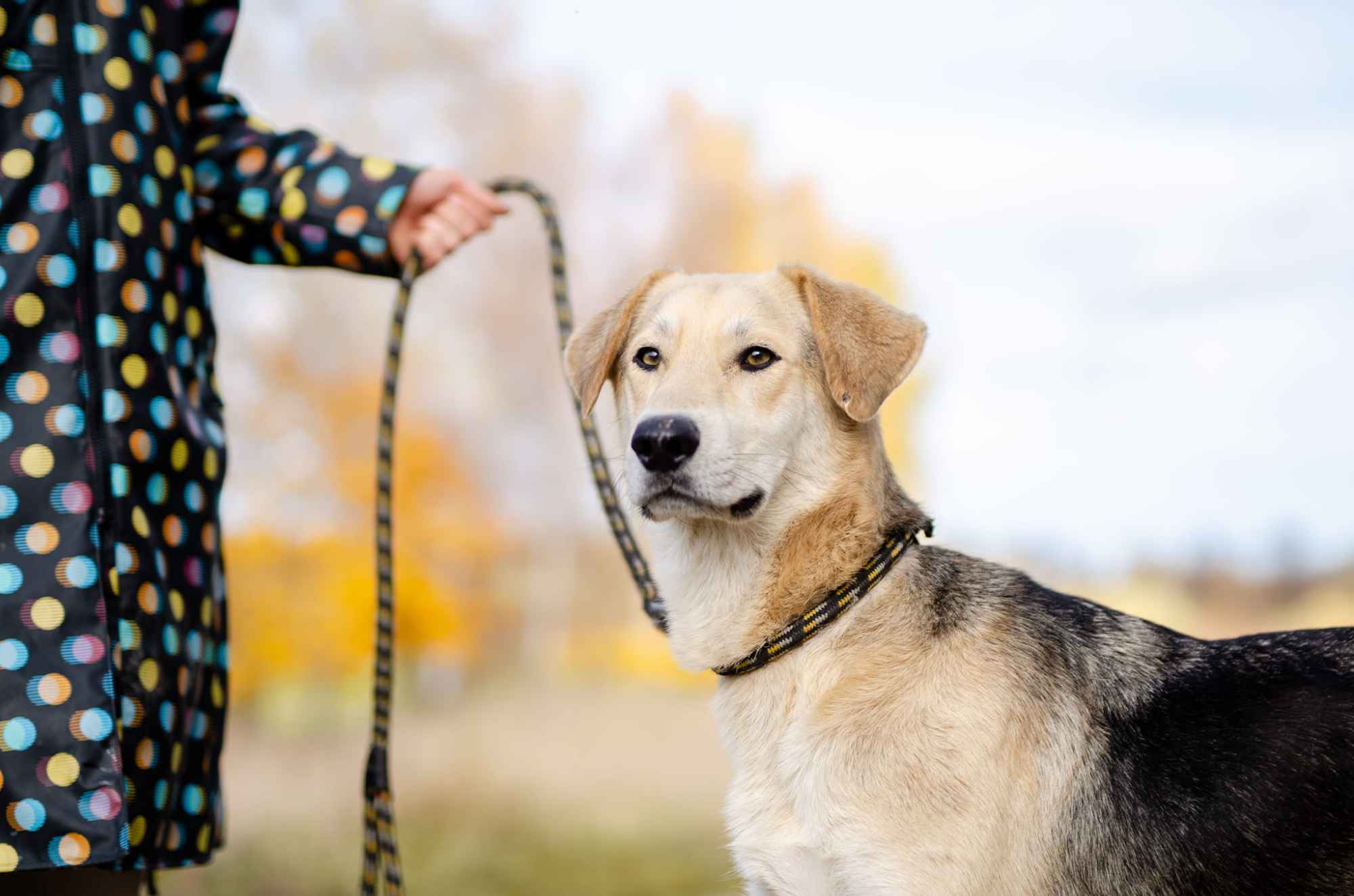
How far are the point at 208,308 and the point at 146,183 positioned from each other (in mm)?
428

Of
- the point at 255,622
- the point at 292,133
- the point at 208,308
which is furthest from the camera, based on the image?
the point at 255,622

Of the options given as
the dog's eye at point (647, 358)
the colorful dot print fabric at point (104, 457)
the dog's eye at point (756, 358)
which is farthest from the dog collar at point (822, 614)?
the colorful dot print fabric at point (104, 457)

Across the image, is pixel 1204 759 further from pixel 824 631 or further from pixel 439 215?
pixel 439 215

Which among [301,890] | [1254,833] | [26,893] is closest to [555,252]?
[26,893]

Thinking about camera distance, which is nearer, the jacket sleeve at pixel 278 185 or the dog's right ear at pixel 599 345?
the dog's right ear at pixel 599 345

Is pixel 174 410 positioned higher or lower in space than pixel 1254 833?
higher

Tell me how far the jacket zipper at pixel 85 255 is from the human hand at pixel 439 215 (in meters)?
0.90

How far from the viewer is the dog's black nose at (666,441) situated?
2.74 meters

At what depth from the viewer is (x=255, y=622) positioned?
855 centimetres

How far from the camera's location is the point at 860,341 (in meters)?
2.99

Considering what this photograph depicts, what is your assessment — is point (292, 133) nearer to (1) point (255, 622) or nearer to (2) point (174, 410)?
(2) point (174, 410)

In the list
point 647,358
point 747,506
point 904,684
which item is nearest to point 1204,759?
point 904,684

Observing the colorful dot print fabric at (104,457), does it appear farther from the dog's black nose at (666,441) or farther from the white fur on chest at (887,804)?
the white fur on chest at (887,804)

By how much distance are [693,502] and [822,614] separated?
1.34 feet
